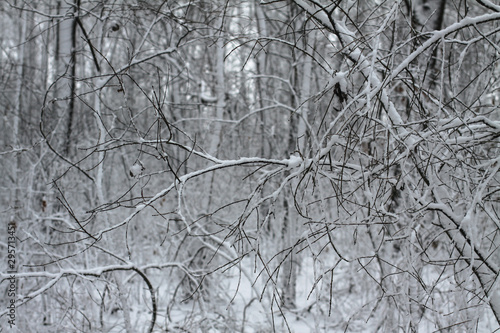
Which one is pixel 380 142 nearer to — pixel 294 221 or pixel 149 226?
pixel 294 221

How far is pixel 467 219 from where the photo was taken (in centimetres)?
205

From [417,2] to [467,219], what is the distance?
11.3 feet

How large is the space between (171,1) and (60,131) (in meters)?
2.73

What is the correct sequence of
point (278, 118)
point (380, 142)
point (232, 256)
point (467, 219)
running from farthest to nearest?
point (278, 118)
point (232, 256)
point (380, 142)
point (467, 219)

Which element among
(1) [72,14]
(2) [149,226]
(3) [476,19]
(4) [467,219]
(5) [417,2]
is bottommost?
(2) [149,226]

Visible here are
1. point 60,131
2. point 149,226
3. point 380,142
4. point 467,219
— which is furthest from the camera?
point 149,226

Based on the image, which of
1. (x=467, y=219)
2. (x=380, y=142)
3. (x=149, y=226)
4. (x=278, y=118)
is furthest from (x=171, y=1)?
(x=278, y=118)

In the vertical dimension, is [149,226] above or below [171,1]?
below

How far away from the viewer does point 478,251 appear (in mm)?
2395

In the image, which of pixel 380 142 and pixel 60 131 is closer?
pixel 380 142

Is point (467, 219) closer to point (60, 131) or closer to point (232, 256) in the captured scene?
point (232, 256)

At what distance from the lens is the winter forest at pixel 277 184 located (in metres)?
2.23

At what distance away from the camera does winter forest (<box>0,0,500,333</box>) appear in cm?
223

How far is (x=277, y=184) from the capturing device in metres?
6.94
